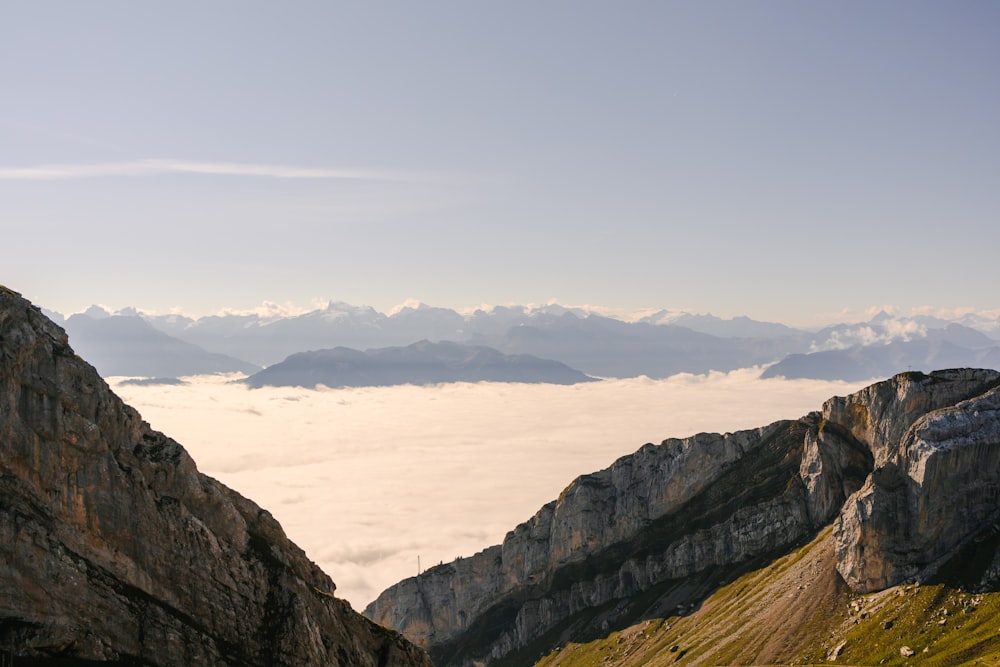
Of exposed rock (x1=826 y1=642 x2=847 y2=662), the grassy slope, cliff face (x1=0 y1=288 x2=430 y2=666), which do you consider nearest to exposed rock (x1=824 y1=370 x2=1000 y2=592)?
the grassy slope

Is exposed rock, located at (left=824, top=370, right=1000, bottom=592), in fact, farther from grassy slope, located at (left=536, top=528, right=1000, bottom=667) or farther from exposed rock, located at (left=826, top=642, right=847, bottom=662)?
Result: exposed rock, located at (left=826, top=642, right=847, bottom=662)

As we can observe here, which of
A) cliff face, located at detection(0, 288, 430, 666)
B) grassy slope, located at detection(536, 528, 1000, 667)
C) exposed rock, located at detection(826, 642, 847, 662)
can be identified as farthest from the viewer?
exposed rock, located at detection(826, 642, 847, 662)

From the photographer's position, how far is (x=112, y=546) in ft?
288

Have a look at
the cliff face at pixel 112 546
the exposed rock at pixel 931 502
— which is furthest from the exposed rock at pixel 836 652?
the cliff face at pixel 112 546

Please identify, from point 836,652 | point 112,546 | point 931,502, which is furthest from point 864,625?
point 112,546

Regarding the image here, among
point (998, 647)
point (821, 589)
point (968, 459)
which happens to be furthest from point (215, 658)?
point (968, 459)

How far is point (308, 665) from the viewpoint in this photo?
94.2 m

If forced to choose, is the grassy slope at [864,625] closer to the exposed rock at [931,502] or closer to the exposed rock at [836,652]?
the exposed rock at [836,652]

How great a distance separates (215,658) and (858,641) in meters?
135

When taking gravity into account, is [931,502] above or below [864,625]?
above

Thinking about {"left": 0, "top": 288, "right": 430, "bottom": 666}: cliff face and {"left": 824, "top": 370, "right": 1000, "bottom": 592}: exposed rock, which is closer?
{"left": 0, "top": 288, "right": 430, "bottom": 666}: cliff face

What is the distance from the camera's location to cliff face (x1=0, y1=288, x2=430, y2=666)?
80.2m

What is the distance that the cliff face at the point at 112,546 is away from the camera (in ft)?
263

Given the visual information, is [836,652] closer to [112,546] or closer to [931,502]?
[931,502]
